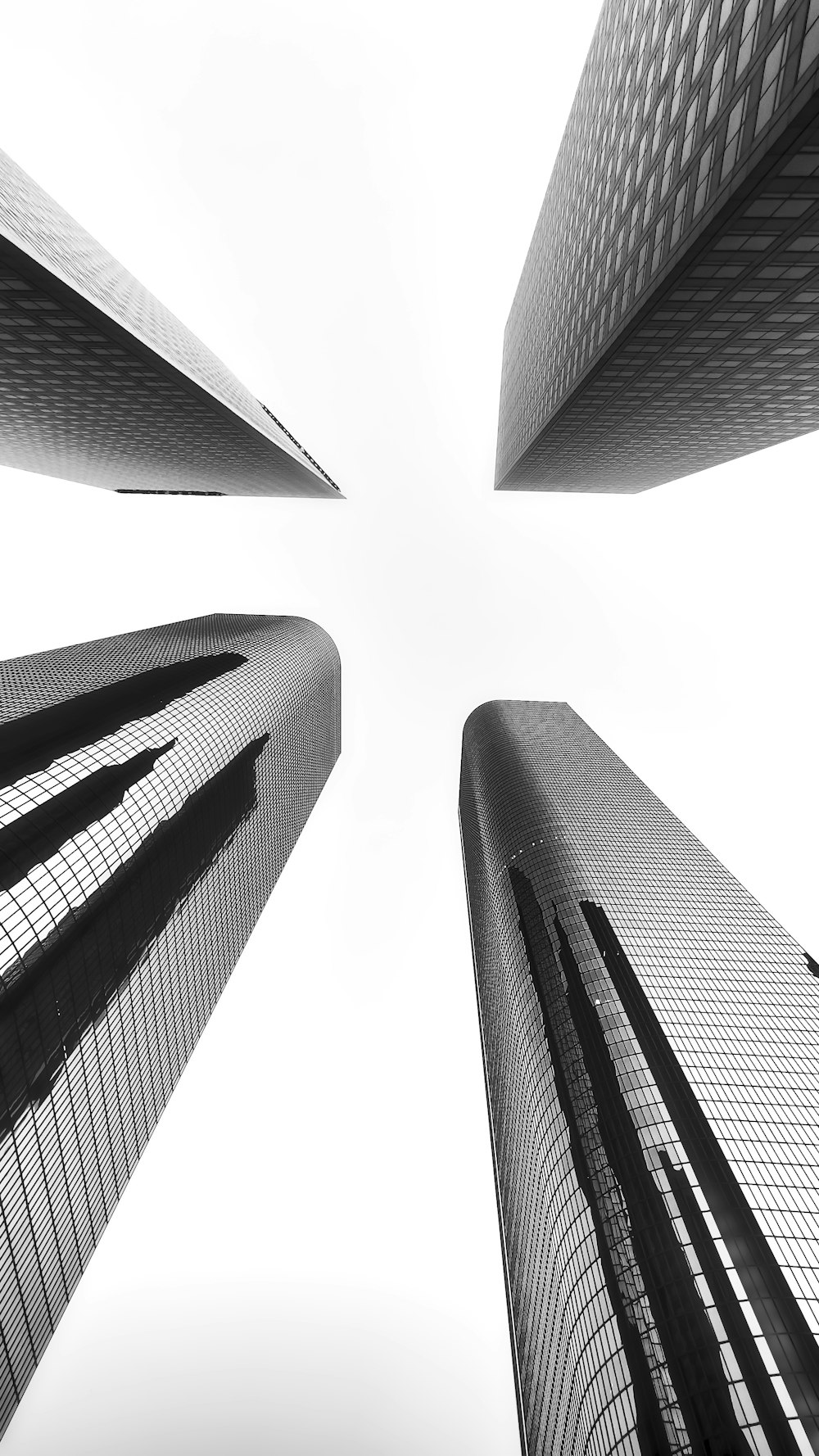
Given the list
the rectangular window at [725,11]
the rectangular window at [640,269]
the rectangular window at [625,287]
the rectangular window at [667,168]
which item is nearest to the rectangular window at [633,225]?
the rectangular window at [625,287]

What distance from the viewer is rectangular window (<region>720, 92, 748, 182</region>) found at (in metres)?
27.0

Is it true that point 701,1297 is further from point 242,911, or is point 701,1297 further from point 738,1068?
point 242,911

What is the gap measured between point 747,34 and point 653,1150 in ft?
259

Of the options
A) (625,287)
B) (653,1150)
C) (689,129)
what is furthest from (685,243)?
(653,1150)

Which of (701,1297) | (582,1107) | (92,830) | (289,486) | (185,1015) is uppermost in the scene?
(289,486)

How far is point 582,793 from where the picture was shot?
142000mm

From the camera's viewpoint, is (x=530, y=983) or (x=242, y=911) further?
(x=242, y=911)

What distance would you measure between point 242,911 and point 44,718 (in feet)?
173

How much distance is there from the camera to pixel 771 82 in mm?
24422

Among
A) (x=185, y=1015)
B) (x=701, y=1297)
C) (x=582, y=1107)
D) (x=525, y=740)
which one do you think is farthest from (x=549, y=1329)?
(x=525, y=740)

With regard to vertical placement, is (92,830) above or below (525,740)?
above

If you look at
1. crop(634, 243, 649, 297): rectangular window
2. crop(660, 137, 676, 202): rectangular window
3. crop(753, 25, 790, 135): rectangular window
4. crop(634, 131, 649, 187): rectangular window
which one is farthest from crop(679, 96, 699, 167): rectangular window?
crop(634, 131, 649, 187): rectangular window

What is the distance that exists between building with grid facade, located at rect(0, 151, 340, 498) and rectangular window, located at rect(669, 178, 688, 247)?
136 ft

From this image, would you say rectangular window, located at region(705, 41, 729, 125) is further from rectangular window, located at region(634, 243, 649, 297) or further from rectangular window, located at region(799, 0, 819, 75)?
rectangular window, located at region(799, 0, 819, 75)
